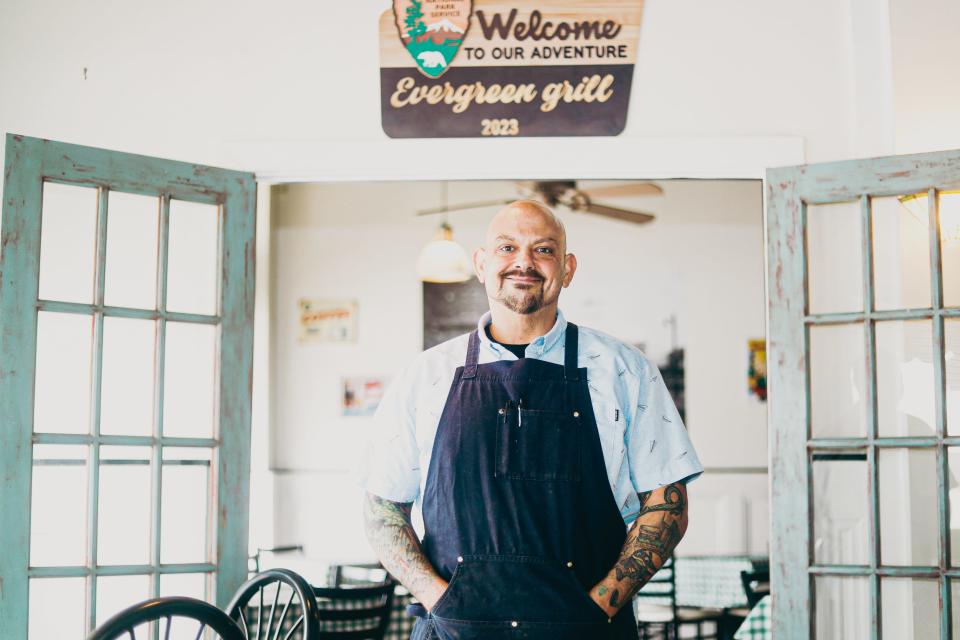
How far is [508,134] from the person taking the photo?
330 centimetres

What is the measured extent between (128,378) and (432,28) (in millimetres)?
1568

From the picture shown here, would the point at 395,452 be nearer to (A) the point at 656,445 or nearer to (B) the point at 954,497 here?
(A) the point at 656,445

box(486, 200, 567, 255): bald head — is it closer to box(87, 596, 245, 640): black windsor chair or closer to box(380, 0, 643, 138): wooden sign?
box(380, 0, 643, 138): wooden sign

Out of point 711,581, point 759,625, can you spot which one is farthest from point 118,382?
point 711,581

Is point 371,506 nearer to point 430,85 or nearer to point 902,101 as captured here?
point 430,85

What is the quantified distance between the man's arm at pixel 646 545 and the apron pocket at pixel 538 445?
0.24 metres

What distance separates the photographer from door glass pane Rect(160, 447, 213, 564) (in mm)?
3195

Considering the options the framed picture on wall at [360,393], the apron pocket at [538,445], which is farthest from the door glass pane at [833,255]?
the framed picture on wall at [360,393]

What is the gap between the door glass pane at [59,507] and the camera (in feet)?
9.93

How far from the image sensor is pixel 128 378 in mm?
3145

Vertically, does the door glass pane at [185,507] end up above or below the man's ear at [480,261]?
below

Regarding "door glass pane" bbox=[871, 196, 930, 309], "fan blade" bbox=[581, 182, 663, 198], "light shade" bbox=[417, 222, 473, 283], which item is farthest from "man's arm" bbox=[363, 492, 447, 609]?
"fan blade" bbox=[581, 182, 663, 198]

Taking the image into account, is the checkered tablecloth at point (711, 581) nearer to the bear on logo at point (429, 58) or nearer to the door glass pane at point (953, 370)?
the door glass pane at point (953, 370)

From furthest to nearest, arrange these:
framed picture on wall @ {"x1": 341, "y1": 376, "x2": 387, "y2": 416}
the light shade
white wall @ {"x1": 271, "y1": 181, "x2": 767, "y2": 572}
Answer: framed picture on wall @ {"x1": 341, "y1": 376, "x2": 387, "y2": 416} → white wall @ {"x1": 271, "y1": 181, "x2": 767, "y2": 572} → the light shade
